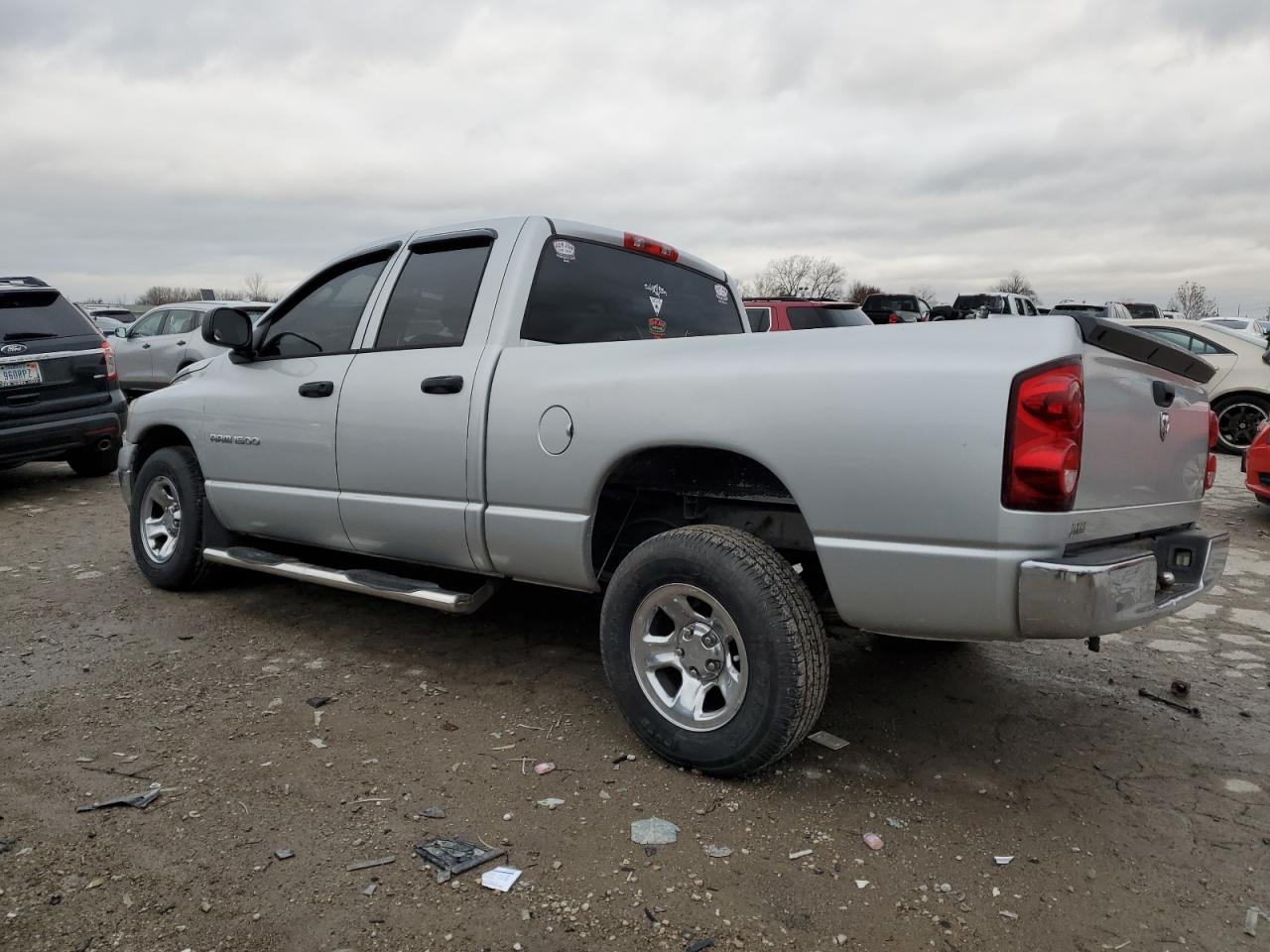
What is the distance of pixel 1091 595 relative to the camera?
7.79ft

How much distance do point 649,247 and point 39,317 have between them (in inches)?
253

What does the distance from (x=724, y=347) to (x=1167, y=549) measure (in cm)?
158

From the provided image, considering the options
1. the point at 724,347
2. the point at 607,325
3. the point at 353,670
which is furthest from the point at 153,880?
the point at 607,325

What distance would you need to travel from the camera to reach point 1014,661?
4094mm

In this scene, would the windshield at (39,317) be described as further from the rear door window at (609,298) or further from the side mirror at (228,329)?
the rear door window at (609,298)

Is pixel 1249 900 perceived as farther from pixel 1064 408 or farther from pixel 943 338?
pixel 943 338

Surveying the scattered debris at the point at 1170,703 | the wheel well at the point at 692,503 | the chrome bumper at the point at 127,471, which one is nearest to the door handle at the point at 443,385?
the wheel well at the point at 692,503

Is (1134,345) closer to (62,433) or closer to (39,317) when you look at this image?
(62,433)

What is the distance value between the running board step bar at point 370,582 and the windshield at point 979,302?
790 inches

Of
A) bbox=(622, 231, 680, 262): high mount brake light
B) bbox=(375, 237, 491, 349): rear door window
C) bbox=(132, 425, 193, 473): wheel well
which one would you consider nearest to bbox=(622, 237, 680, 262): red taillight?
bbox=(622, 231, 680, 262): high mount brake light

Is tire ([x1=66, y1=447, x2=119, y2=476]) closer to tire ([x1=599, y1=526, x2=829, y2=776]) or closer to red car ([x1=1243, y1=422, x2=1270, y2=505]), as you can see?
tire ([x1=599, y1=526, x2=829, y2=776])

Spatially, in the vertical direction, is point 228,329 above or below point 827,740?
above

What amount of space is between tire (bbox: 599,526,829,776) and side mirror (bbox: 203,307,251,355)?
8.19ft

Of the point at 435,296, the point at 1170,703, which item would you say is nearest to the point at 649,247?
the point at 435,296
